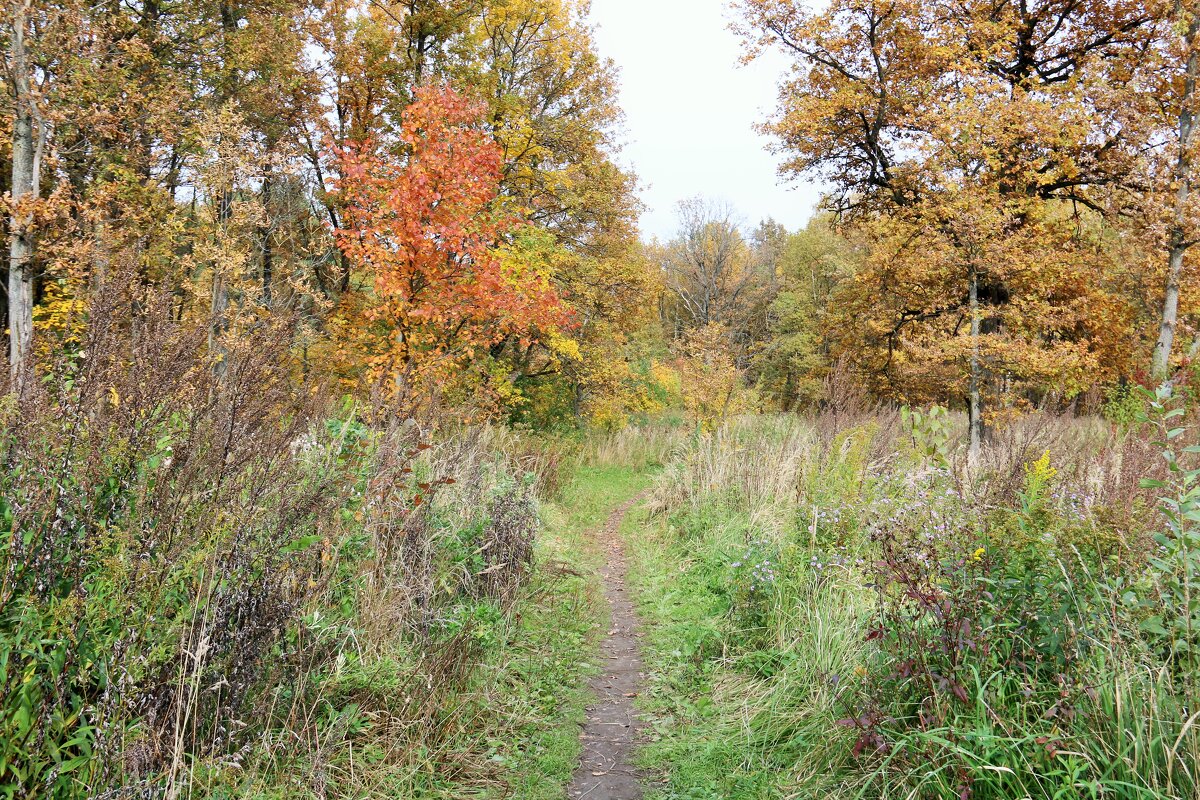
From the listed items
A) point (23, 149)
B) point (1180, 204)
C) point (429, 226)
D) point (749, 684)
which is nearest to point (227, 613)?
point (749, 684)

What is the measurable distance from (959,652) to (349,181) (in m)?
9.83

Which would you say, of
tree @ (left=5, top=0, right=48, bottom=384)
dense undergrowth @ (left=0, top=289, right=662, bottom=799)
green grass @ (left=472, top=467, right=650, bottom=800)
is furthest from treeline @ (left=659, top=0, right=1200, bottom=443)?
tree @ (left=5, top=0, right=48, bottom=384)

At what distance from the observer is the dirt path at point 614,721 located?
11.5 feet

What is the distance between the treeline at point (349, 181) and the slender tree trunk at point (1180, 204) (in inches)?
443

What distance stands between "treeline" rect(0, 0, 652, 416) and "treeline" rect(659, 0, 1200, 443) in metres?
5.89

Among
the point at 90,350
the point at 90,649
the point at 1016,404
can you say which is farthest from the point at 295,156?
the point at 1016,404

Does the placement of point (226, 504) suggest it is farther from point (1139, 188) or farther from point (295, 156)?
point (1139, 188)

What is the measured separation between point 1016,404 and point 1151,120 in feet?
18.9

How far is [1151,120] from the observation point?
11.7 m

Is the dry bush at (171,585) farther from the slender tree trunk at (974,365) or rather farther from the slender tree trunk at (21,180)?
the slender tree trunk at (974,365)

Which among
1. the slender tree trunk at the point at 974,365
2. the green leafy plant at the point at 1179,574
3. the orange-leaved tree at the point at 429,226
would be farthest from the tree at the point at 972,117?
the green leafy plant at the point at 1179,574

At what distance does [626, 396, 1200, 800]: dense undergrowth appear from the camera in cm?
224

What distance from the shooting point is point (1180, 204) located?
11.3 meters

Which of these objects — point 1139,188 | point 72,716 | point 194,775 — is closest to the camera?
point 72,716
